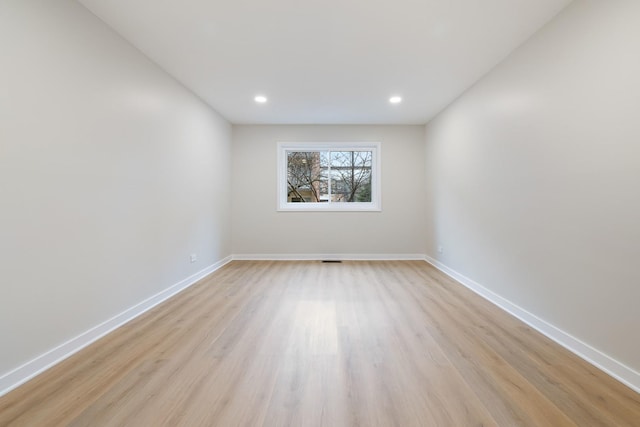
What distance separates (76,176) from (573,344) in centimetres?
367

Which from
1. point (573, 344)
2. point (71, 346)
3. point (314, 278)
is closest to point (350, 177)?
point (314, 278)

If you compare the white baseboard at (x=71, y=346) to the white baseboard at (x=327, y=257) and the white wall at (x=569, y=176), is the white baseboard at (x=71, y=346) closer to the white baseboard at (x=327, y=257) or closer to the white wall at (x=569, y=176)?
the white baseboard at (x=327, y=257)

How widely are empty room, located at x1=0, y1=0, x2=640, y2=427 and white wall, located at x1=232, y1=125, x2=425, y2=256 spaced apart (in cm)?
123

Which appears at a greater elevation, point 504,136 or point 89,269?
point 504,136

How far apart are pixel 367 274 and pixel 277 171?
8.01ft

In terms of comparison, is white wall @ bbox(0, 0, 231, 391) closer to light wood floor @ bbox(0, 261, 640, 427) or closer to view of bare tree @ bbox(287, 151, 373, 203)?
light wood floor @ bbox(0, 261, 640, 427)

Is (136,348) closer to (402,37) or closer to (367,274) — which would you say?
(367,274)

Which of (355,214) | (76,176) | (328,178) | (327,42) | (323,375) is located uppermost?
(327,42)

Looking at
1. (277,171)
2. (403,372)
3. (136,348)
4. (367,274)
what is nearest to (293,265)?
(367,274)

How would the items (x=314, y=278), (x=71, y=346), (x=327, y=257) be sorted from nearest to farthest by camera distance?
(x=71, y=346) → (x=314, y=278) → (x=327, y=257)

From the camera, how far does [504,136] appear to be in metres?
2.65

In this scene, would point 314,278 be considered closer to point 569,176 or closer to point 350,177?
point 350,177

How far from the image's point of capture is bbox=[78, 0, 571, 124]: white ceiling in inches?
78.6

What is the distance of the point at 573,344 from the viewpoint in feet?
6.23
